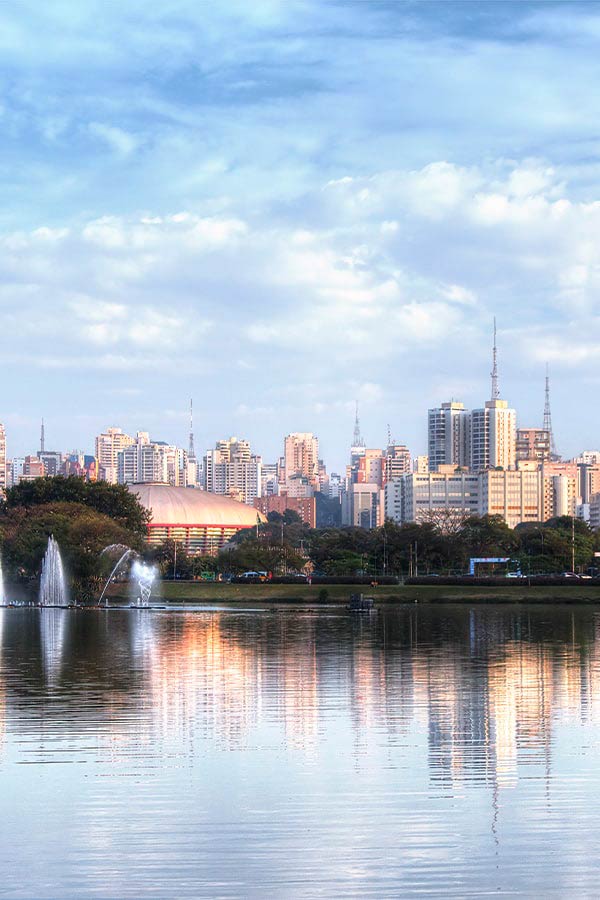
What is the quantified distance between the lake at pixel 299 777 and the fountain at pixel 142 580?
2192 inches

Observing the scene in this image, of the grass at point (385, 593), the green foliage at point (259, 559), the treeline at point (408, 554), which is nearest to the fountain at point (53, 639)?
the grass at point (385, 593)

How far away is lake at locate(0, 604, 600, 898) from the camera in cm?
1262

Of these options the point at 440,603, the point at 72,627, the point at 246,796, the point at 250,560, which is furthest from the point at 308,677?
the point at 250,560

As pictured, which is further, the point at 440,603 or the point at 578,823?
the point at 440,603

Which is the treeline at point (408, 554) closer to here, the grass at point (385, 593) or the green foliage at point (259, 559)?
the green foliage at point (259, 559)

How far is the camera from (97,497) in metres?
115

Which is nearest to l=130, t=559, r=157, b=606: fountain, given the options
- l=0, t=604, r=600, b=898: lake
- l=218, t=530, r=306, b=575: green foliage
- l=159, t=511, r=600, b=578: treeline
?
l=218, t=530, r=306, b=575: green foliage

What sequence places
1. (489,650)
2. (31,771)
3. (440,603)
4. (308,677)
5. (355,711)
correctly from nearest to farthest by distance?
→ (31,771)
(355,711)
(308,677)
(489,650)
(440,603)

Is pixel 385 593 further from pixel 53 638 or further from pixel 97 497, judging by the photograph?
pixel 53 638

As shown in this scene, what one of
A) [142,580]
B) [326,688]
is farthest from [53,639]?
[142,580]

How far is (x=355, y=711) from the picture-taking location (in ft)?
80.5

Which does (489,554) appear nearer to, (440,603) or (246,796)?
(440,603)

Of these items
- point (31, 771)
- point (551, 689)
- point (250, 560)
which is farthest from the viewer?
point (250, 560)

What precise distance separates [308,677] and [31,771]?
13.8 metres
